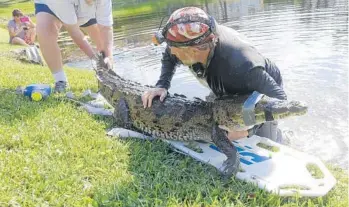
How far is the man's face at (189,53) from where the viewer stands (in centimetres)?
305

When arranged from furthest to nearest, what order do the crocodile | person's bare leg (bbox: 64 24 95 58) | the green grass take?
person's bare leg (bbox: 64 24 95 58) → the crocodile → the green grass

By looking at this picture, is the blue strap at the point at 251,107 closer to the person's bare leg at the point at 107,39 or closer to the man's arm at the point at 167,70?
the man's arm at the point at 167,70

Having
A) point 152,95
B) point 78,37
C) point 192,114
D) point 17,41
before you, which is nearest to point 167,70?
point 152,95

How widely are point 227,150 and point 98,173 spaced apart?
3.47 ft

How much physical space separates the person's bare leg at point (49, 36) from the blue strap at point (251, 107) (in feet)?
9.50

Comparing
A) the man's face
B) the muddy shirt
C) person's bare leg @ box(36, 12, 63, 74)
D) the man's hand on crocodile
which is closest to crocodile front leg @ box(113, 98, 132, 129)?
the man's hand on crocodile

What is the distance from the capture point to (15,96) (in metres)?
4.60

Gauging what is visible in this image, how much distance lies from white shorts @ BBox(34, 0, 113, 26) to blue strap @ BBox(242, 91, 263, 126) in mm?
2840

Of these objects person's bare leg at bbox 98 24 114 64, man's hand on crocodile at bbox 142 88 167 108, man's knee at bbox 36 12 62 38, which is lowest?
man's hand on crocodile at bbox 142 88 167 108

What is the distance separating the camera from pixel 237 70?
3.17 meters

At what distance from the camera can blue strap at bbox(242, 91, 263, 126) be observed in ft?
Result: 9.78

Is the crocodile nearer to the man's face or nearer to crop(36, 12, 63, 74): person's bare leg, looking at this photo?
the man's face

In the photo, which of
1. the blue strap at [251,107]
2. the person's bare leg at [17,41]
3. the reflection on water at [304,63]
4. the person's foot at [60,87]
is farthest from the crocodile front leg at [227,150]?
the person's bare leg at [17,41]

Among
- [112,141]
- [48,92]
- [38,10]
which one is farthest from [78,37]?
[112,141]
